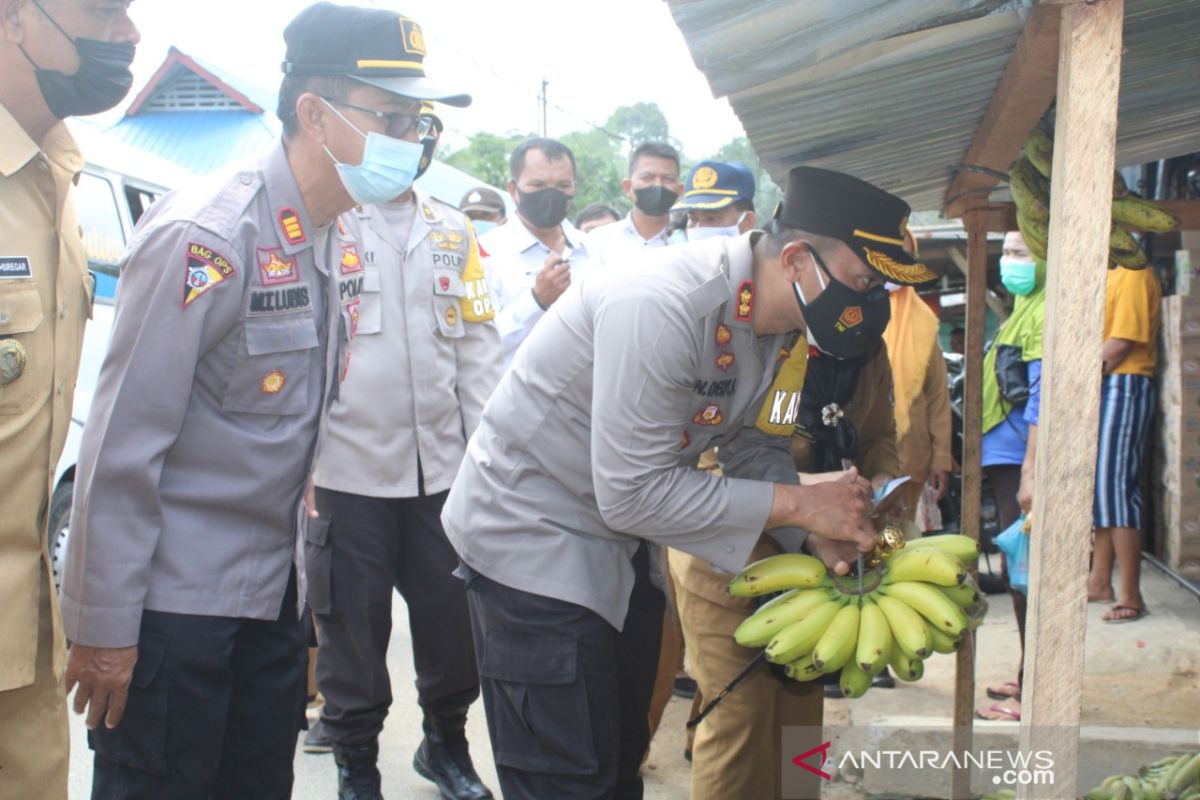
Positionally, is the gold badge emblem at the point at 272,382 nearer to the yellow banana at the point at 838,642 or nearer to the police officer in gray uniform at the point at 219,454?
the police officer in gray uniform at the point at 219,454

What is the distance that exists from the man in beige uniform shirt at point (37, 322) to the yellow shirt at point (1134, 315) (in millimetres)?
5079

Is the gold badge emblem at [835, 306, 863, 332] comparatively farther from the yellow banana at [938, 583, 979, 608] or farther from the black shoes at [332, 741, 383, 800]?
the black shoes at [332, 741, 383, 800]

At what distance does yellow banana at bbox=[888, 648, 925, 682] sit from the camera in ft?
8.89

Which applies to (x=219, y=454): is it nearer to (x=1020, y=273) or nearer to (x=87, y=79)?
(x=87, y=79)

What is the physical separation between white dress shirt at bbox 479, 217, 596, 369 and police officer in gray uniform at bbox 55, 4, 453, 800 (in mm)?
2143

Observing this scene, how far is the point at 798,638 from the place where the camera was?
2738mm

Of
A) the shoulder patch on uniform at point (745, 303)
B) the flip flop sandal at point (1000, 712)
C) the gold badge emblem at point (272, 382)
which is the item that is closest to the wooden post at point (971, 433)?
the flip flop sandal at point (1000, 712)

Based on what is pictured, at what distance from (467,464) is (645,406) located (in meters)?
0.60

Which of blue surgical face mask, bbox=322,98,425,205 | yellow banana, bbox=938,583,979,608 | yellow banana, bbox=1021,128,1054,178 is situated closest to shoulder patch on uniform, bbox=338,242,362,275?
blue surgical face mask, bbox=322,98,425,205

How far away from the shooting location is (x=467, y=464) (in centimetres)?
284

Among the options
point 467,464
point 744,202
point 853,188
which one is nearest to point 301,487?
point 467,464

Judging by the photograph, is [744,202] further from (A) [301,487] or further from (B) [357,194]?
(A) [301,487]

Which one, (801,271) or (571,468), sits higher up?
(801,271)

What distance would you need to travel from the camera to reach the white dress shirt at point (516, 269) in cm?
493
